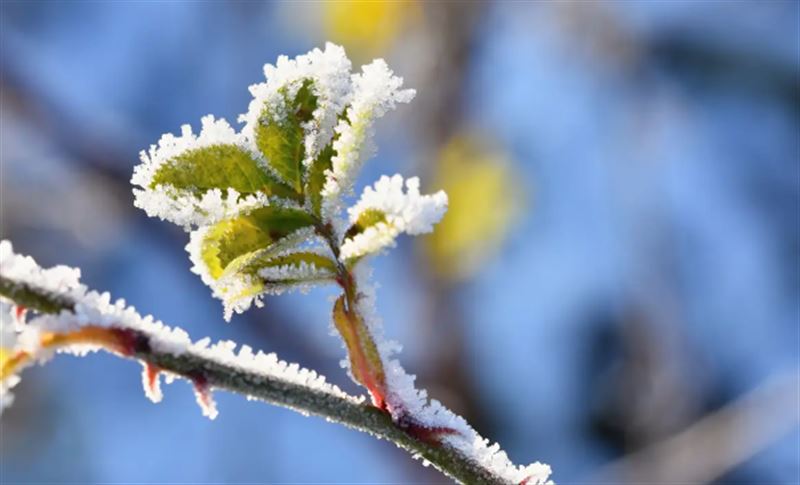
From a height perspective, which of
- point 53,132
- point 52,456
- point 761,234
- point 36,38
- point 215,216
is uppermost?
point 36,38

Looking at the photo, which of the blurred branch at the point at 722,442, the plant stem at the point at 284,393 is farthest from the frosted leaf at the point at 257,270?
the blurred branch at the point at 722,442

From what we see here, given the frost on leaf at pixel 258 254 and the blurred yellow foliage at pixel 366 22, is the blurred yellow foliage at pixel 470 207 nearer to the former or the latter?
the blurred yellow foliage at pixel 366 22

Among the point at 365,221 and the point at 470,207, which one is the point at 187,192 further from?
the point at 470,207

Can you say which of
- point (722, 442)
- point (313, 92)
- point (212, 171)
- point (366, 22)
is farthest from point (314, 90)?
point (366, 22)

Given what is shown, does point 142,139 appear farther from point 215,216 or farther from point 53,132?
point 215,216

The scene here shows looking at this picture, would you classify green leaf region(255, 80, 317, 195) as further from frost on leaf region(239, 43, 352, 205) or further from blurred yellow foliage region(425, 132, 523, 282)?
blurred yellow foliage region(425, 132, 523, 282)

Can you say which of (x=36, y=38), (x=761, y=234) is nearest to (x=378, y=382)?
(x=761, y=234)

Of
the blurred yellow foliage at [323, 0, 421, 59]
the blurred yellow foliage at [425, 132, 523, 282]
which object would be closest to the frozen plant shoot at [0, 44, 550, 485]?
the blurred yellow foliage at [425, 132, 523, 282]
